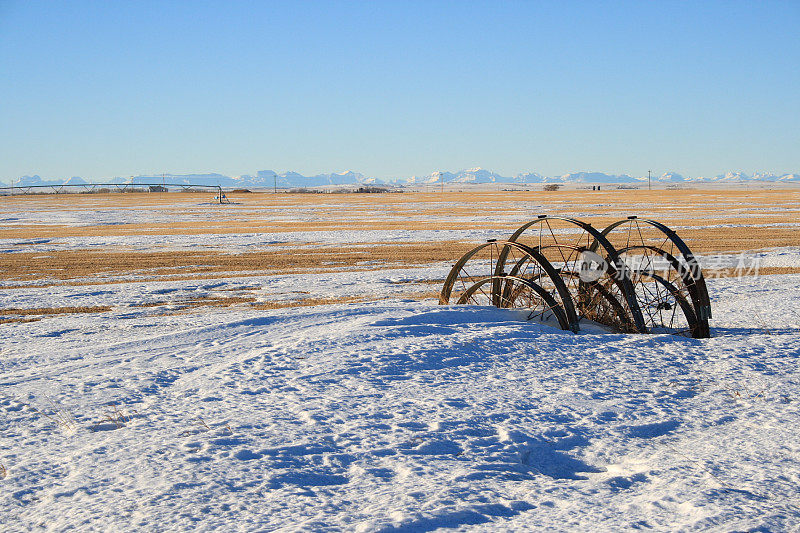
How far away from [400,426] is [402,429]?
0.18ft

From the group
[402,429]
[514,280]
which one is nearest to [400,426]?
[402,429]

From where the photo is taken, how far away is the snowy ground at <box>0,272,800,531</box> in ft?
11.8

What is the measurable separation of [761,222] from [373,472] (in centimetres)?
2954

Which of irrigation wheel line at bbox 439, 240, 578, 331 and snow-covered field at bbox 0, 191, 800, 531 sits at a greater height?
irrigation wheel line at bbox 439, 240, 578, 331

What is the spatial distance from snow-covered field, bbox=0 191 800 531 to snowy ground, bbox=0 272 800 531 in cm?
2

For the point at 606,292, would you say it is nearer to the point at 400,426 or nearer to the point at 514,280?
the point at 514,280

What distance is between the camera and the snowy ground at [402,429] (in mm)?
3598

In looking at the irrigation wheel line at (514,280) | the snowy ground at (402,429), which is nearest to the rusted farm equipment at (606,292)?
the irrigation wheel line at (514,280)

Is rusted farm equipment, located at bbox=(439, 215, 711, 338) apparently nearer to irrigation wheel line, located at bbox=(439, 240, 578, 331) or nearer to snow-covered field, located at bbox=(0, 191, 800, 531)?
irrigation wheel line, located at bbox=(439, 240, 578, 331)

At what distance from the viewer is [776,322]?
8.47 metres

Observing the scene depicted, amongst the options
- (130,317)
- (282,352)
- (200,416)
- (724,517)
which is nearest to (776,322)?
(724,517)

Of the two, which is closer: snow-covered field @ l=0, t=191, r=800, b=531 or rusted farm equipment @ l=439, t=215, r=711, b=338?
snow-covered field @ l=0, t=191, r=800, b=531

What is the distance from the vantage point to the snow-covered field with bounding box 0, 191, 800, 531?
11.8 feet

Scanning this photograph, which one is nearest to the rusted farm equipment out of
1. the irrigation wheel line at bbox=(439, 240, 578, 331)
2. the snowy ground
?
the irrigation wheel line at bbox=(439, 240, 578, 331)
